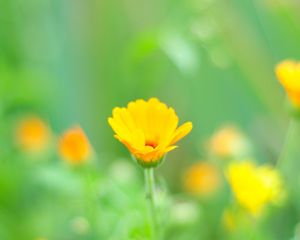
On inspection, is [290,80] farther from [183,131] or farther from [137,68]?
[137,68]

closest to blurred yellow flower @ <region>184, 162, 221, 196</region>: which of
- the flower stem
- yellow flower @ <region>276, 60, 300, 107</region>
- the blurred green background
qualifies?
the blurred green background

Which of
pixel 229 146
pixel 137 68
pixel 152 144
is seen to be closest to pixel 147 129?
pixel 152 144

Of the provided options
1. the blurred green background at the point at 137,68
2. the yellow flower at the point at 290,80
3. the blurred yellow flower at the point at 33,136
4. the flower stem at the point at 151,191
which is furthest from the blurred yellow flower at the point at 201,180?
the flower stem at the point at 151,191

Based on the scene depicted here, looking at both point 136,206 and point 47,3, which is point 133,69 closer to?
point 47,3

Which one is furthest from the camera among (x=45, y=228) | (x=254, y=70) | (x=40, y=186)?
(x=254, y=70)

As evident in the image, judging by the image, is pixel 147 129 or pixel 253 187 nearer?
pixel 147 129

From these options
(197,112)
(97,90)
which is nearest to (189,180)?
(197,112)

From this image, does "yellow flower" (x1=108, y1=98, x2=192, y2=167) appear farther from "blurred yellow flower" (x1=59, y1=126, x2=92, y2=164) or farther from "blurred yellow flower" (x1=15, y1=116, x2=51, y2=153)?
"blurred yellow flower" (x1=15, y1=116, x2=51, y2=153)
